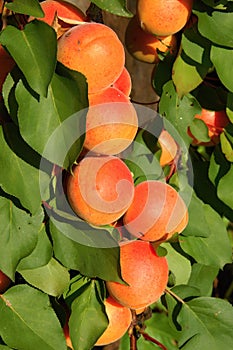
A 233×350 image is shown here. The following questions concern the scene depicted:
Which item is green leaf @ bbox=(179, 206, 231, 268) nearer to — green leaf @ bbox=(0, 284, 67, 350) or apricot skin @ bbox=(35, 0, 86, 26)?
green leaf @ bbox=(0, 284, 67, 350)

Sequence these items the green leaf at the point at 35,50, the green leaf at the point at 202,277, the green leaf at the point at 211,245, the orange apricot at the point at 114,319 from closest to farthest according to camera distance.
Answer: the green leaf at the point at 35,50 → the orange apricot at the point at 114,319 → the green leaf at the point at 211,245 → the green leaf at the point at 202,277

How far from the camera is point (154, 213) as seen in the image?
1027 mm

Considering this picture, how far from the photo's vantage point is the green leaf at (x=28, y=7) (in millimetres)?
794

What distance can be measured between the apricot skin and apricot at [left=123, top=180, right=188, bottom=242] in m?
0.29

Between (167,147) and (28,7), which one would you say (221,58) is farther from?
(28,7)

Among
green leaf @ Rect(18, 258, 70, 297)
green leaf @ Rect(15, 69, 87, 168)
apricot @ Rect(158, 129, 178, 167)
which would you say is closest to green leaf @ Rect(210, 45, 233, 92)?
apricot @ Rect(158, 129, 178, 167)

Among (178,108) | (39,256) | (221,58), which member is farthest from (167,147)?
(39,256)

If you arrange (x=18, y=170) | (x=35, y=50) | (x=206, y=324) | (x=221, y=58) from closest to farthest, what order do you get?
(x=35, y=50) < (x=18, y=170) < (x=221, y=58) < (x=206, y=324)

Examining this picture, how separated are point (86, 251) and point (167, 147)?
0.24 m

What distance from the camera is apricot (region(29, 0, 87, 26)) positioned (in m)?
0.88

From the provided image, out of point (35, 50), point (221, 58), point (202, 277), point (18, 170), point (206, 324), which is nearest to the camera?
point (35, 50)

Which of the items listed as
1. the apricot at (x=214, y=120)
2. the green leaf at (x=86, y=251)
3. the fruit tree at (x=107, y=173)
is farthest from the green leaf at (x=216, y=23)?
the green leaf at (x=86, y=251)

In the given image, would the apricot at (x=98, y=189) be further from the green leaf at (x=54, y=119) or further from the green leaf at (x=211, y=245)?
the green leaf at (x=211, y=245)

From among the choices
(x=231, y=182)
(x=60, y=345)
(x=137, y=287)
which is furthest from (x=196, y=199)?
(x=60, y=345)
